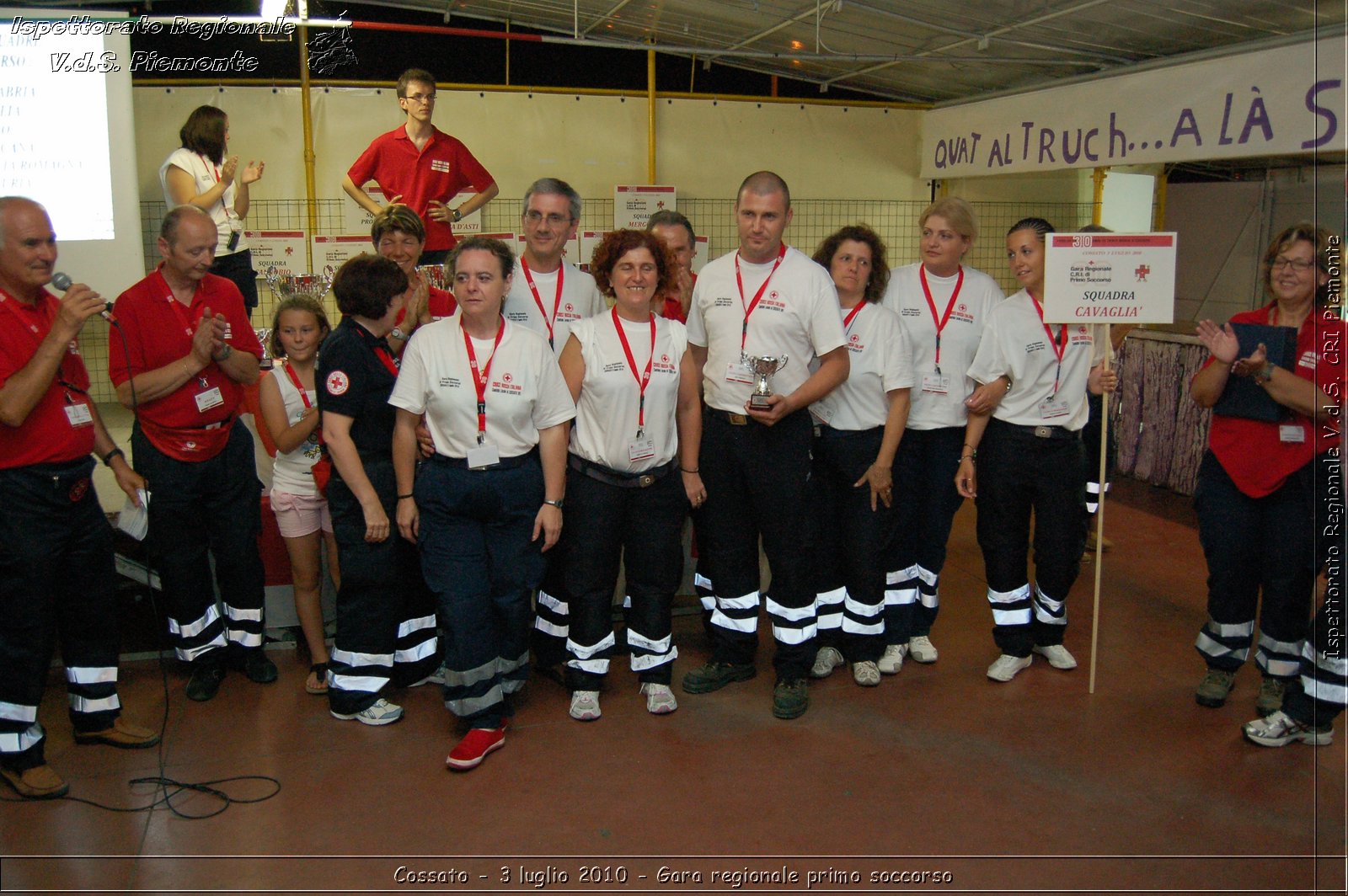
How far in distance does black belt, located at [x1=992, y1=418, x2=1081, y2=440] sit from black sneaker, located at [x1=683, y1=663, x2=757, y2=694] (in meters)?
1.43

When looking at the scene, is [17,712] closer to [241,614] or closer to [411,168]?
[241,614]

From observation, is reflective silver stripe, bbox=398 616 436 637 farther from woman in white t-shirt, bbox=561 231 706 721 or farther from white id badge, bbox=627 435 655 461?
white id badge, bbox=627 435 655 461

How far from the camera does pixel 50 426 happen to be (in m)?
3.11

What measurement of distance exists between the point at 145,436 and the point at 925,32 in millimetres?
5375

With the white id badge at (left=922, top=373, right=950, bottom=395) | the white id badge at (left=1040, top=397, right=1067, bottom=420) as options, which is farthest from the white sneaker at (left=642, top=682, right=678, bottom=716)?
the white id badge at (left=1040, top=397, right=1067, bottom=420)

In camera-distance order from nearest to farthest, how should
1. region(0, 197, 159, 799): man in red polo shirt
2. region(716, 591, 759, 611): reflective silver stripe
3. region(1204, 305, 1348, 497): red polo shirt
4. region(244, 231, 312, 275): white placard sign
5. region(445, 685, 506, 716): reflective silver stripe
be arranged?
region(0, 197, 159, 799): man in red polo shirt, region(1204, 305, 1348, 497): red polo shirt, region(445, 685, 506, 716): reflective silver stripe, region(716, 591, 759, 611): reflective silver stripe, region(244, 231, 312, 275): white placard sign

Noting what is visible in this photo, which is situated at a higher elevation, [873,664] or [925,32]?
[925,32]

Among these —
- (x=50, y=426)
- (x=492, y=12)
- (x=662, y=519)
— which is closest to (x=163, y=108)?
(x=492, y=12)

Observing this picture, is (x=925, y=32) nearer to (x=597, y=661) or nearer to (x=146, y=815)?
(x=597, y=661)

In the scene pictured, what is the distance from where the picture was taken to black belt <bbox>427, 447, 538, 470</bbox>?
11.0 ft

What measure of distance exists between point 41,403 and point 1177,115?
18.0ft

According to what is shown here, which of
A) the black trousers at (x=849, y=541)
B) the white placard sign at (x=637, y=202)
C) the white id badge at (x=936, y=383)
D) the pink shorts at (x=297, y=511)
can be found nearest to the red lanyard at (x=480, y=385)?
the pink shorts at (x=297, y=511)

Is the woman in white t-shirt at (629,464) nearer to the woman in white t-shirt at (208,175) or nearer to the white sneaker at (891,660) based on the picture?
the white sneaker at (891,660)

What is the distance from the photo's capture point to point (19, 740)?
3139mm
